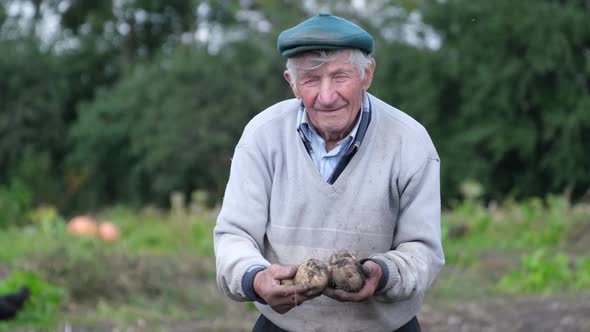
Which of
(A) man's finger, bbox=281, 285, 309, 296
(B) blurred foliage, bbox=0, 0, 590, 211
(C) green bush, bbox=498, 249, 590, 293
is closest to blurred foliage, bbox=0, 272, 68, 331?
(C) green bush, bbox=498, 249, 590, 293

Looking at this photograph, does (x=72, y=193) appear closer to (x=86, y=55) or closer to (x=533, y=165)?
(x=533, y=165)

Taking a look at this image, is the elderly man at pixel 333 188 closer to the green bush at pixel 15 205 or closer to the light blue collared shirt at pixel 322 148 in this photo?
the light blue collared shirt at pixel 322 148

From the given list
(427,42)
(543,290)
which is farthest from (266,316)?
(427,42)

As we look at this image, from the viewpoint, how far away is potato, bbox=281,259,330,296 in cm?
270

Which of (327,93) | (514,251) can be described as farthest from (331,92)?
(514,251)

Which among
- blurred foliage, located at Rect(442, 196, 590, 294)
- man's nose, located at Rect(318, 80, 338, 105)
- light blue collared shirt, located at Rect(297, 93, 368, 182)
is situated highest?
man's nose, located at Rect(318, 80, 338, 105)

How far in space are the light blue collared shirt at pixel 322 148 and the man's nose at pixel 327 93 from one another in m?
0.12

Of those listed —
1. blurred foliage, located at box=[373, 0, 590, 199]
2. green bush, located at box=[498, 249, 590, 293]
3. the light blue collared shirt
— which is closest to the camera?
the light blue collared shirt

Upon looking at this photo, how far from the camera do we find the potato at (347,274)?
2.74 metres

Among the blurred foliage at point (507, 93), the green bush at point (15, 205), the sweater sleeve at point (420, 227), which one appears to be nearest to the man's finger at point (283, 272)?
the sweater sleeve at point (420, 227)

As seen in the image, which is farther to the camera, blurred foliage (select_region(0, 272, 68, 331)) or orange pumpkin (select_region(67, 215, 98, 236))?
orange pumpkin (select_region(67, 215, 98, 236))

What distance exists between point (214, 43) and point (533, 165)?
9.57 meters

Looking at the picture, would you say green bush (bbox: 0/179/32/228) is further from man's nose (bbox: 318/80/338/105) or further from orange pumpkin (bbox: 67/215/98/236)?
man's nose (bbox: 318/80/338/105)

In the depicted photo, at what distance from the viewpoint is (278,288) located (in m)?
2.74
